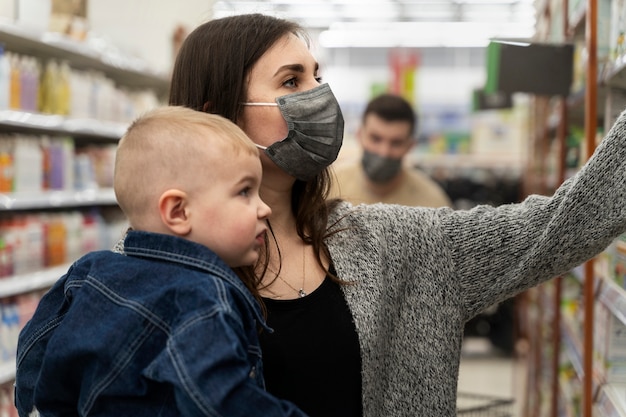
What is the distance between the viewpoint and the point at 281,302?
5.19 ft

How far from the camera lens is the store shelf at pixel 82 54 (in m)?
4.01

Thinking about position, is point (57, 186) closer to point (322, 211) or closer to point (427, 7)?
point (322, 211)

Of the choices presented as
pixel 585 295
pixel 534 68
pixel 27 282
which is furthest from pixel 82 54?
pixel 585 295

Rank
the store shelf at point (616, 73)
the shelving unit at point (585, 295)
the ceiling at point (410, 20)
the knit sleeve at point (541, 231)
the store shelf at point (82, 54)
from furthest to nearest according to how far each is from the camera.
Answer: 1. the ceiling at point (410, 20)
2. the store shelf at point (82, 54)
3. the shelving unit at point (585, 295)
4. the store shelf at point (616, 73)
5. the knit sleeve at point (541, 231)

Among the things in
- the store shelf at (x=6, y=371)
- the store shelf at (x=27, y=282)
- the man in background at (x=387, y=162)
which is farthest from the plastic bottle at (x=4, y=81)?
the man in background at (x=387, y=162)

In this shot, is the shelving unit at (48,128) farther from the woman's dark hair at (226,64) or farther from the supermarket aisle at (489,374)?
the supermarket aisle at (489,374)

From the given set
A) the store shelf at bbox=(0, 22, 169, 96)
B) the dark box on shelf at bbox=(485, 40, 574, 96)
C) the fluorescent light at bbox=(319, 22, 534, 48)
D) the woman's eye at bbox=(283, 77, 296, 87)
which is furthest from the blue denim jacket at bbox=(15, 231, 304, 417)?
the fluorescent light at bbox=(319, 22, 534, 48)

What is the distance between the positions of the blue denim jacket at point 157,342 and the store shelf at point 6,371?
241cm

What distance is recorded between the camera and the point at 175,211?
1.32 meters

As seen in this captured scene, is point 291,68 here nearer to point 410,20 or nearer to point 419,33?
point 410,20

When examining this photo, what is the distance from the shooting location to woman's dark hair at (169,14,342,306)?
1.64 meters

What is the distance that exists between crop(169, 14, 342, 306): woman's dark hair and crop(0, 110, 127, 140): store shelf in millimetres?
2235

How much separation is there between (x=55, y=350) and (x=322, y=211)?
693 millimetres

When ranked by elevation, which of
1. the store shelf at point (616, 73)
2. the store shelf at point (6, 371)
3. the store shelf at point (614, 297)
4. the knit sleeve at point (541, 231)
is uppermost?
the store shelf at point (616, 73)
